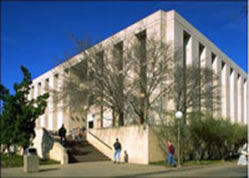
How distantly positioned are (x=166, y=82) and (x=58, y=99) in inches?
356

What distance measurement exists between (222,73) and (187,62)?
497 inches

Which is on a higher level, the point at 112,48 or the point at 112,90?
the point at 112,48

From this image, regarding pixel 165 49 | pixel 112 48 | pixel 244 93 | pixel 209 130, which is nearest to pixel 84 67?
pixel 112 48

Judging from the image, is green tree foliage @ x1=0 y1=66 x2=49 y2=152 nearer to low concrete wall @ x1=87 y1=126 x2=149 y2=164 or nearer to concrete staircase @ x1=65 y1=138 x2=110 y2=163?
concrete staircase @ x1=65 y1=138 x2=110 y2=163

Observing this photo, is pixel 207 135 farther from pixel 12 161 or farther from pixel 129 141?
A: pixel 12 161

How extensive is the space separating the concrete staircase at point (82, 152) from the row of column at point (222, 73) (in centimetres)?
1342

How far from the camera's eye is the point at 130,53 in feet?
79.0

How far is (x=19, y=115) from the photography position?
19.7 metres

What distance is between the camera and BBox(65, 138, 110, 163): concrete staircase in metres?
21.7

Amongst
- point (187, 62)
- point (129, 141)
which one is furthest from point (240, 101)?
point (129, 141)

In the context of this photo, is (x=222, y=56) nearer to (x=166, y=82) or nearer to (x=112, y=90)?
(x=166, y=82)

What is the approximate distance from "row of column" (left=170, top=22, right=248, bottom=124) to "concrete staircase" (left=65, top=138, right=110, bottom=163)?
13.4 metres

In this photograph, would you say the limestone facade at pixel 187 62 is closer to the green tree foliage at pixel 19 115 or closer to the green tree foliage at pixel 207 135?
the green tree foliage at pixel 207 135

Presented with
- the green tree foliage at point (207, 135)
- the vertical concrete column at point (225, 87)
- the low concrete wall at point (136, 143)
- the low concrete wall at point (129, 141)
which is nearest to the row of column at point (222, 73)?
the vertical concrete column at point (225, 87)
